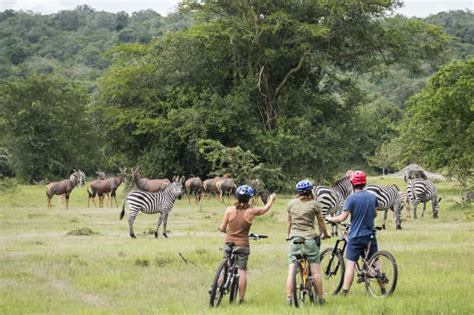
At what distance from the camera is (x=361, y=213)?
472 inches

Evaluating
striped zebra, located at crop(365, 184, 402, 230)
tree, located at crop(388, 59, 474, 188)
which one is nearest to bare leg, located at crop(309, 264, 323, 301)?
striped zebra, located at crop(365, 184, 402, 230)

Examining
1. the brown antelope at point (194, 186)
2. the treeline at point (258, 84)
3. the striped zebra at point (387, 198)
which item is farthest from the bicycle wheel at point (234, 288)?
the treeline at point (258, 84)

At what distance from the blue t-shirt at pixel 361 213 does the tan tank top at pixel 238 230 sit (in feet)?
5.17

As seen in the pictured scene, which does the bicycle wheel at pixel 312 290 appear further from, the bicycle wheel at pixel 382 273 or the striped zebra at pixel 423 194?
the striped zebra at pixel 423 194

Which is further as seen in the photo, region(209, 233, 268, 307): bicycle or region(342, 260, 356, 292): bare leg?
region(342, 260, 356, 292): bare leg

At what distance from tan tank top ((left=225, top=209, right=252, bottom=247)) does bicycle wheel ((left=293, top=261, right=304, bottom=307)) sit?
881 mm

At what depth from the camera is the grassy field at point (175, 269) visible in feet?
38.2

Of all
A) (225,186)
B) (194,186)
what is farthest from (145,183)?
(225,186)

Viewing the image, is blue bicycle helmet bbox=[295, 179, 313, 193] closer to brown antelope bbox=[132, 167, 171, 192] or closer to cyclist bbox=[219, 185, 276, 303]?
cyclist bbox=[219, 185, 276, 303]

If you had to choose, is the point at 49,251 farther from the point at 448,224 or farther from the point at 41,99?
the point at 41,99

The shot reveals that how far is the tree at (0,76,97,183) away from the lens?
68.7 meters

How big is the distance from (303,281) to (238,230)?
1.21 metres

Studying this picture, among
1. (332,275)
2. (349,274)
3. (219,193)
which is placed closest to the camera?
(349,274)

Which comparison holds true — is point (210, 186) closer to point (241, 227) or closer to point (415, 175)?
point (415, 175)
